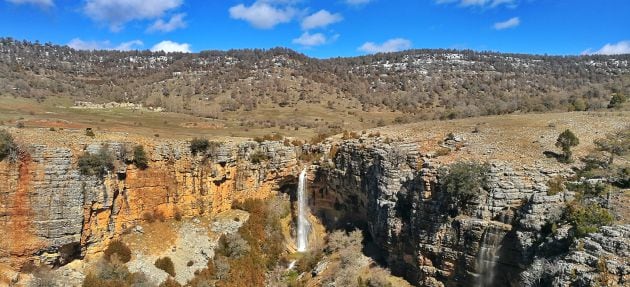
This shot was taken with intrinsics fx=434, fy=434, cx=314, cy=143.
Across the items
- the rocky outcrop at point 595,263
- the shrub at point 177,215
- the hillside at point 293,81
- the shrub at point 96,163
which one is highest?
the hillside at point 293,81

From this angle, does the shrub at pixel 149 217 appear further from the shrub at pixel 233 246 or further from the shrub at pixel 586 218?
the shrub at pixel 586 218

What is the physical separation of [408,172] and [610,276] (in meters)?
15.8

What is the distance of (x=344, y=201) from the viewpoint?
3891cm

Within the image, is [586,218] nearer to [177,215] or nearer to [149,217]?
[177,215]

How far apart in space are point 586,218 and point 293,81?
7718cm

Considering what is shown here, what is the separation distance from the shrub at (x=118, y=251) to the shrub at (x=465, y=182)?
22.0 meters

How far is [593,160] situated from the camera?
2705 cm

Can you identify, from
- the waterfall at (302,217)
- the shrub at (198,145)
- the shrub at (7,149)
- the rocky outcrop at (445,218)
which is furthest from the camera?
the waterfall at (302,217)

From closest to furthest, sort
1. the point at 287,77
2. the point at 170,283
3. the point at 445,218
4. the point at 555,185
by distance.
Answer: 1. the point at 555,185
2. the point at 445,218
3. the point at 170,283
4. the point at 287,77

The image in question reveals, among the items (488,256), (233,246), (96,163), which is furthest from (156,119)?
(488,256)

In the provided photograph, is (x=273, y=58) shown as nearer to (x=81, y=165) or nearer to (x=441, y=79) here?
(x=441, y=79)

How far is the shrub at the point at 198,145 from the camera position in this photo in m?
35.3

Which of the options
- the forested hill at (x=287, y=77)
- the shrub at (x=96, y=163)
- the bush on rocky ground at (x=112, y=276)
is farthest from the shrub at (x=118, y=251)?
the forested hill at (x=287, y=77)

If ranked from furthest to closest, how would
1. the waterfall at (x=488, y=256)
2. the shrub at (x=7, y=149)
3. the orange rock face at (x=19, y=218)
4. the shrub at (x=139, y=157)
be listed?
1. the shrub at (x=139, y=157)
2. the shrub at (x=7, y=149)
3. the orange rock face at (x=19, y=218)
4. the waterfall at (x=488, y=256)
